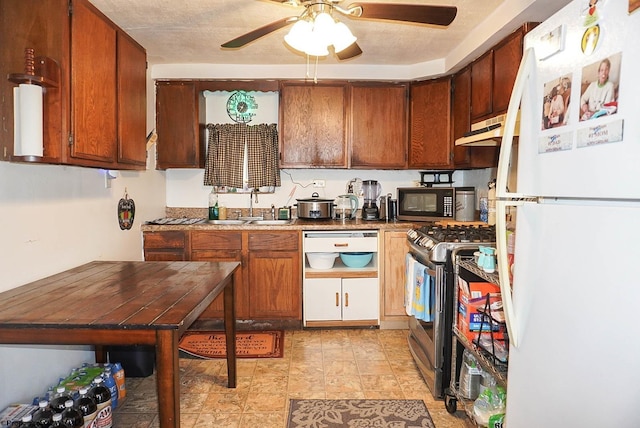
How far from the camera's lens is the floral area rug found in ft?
6.88

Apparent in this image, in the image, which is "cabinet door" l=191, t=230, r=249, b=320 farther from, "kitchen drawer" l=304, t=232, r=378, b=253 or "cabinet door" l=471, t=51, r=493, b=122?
"cabinet door" l=471, t=51, r=493, b=122

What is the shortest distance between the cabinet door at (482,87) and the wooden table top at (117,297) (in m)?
2.10

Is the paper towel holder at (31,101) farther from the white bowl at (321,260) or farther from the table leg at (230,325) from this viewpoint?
the white bowl at (321,260)

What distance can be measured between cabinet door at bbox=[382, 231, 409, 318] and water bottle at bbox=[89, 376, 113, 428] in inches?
85.4

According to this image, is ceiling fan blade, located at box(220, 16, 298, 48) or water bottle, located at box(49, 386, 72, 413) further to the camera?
ceiling fan blade, located at box(220, 16, 298, 48)

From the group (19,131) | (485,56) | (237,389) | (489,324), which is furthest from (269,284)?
(485,56)

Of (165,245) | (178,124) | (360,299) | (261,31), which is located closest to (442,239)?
(360,299)

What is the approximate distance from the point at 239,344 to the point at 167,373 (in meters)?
1.83

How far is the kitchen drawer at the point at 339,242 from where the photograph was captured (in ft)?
11.1

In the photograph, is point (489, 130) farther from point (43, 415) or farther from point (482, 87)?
point (43, 415)

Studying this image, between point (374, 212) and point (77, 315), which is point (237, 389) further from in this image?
point (374, 212)

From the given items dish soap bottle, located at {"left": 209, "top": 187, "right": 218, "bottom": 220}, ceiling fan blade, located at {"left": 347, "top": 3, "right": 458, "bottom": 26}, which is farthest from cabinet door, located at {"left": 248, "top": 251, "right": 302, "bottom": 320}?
ceiling fan blade, located at {"left": 347, "top": 3, "right": 458, "bottom": 26}

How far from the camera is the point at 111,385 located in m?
2.22

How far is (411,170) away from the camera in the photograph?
3.97 metres
